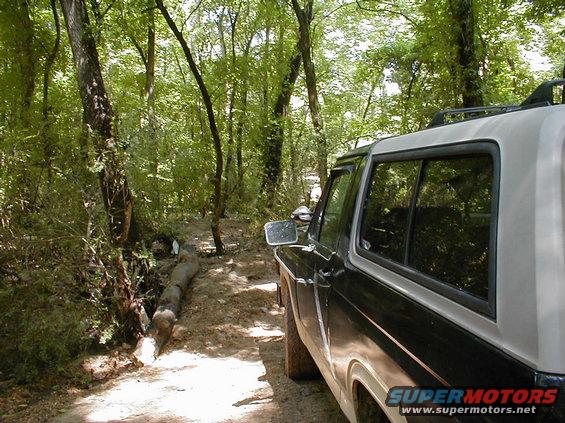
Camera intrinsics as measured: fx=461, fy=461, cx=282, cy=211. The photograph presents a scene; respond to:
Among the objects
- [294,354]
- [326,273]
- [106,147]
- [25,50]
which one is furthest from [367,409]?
[25,50]

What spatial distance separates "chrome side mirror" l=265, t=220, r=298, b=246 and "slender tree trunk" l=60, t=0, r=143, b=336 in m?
2.80

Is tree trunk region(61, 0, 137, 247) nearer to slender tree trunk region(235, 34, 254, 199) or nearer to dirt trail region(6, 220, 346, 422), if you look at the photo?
dirt trail region(6, 220, 346, 422)

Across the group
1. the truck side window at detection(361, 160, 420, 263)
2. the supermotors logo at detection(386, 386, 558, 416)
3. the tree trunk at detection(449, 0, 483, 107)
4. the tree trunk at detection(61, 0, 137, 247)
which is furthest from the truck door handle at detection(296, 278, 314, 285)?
the tree trunk at detection(449, 0, 483, 107)

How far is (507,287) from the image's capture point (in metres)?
1.31

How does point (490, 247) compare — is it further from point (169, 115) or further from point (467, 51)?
point (169, 115)

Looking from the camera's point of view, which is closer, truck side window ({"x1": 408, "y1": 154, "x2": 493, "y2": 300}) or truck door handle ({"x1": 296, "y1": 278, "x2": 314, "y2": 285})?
truck side window ({"x1": 408, "y1": 154, "x2": 493, "y2": 300})

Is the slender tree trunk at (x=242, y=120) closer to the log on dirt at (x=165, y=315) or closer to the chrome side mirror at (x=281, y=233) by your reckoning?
the log on dirt at (x=165, y=315)

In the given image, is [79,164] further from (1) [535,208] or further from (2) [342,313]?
(1) [535,208]

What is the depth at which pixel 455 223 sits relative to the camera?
1.84m

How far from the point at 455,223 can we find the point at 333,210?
152 cm

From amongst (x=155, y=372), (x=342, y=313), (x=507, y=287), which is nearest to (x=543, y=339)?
(x=507, y=287)

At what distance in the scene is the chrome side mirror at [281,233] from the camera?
150 inches

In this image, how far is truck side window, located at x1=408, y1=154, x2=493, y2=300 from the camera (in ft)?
5.21

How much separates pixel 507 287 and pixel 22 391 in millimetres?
5581
